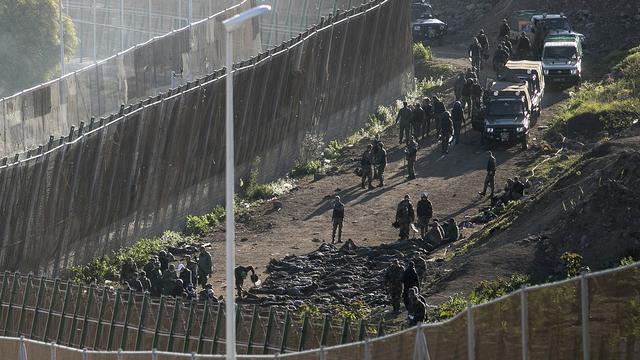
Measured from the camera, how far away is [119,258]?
44.4 m

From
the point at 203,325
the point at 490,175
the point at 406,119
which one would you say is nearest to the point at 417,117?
the point at 406,119

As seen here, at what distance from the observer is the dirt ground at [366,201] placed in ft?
152

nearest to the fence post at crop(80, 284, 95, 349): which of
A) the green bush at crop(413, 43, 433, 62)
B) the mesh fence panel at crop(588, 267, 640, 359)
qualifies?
the mesh fence panel at crop(588, 267, 640, 359)

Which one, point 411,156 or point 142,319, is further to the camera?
point 411,156

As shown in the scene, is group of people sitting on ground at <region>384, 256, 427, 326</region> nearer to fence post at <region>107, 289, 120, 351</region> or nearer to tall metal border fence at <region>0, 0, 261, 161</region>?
fence post at <region>107, 289, 120, 351</region>

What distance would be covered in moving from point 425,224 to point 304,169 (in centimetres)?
913

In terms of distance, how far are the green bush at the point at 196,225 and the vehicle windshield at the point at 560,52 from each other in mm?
15822

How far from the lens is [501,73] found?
5681 cm

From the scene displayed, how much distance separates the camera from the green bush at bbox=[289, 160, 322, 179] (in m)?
53.3

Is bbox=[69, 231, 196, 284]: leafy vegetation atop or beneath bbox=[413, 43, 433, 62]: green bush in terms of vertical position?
beneath

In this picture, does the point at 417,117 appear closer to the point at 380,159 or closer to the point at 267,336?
the point at 380,159

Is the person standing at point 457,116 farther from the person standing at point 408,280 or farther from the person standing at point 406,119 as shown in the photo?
the person standing at point 408,280

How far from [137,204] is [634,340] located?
899 inches

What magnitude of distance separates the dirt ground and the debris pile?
808mm
